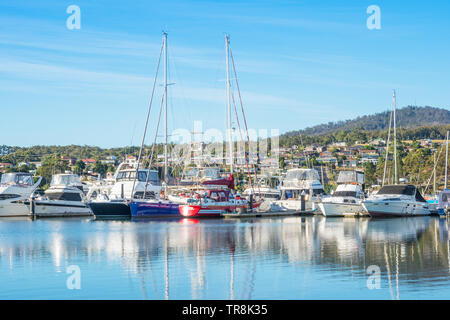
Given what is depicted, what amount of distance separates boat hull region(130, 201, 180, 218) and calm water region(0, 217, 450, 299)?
17287mm

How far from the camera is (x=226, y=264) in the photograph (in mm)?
28250

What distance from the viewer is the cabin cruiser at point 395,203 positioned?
63928 mm

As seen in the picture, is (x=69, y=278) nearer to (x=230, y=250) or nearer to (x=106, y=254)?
(x=106, y=254)

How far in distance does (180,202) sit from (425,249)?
35.9 m

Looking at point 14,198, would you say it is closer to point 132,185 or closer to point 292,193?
point 132,185

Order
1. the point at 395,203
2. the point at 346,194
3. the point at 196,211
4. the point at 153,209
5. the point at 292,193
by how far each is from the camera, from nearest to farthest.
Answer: the point at 196,211 < the point at 395,203 < the point at 153,209 < the point at 346,194 < the point at 292,193

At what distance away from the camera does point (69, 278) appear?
24844mm

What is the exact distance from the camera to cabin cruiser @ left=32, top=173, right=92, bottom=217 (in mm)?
72562

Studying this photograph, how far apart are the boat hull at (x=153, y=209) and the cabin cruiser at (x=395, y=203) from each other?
772 inches

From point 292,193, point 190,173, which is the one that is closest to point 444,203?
point 292,193

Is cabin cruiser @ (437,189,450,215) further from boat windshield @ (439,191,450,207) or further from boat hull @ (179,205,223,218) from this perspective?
boat hull @ (179,205,223,218)

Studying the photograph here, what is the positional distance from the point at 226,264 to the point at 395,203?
39785 millimetres

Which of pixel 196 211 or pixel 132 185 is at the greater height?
pixel 132 185
